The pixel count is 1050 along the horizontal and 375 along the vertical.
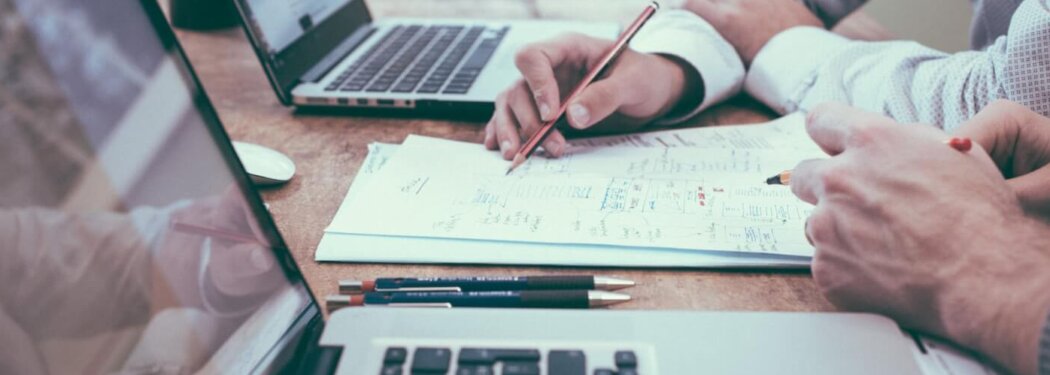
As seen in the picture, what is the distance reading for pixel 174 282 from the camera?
344mm

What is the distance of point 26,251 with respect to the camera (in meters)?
0.28

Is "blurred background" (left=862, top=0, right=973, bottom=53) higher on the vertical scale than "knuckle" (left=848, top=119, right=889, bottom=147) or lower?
lower

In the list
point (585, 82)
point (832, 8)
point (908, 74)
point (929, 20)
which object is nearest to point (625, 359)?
point (585, 82)

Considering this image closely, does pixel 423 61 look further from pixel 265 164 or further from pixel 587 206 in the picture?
pixel 587 206

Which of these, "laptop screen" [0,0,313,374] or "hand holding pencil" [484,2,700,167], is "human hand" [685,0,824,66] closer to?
"hand holding pencil" [484,2,700,167]

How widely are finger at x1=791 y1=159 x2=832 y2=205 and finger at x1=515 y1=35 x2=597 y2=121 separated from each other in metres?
0.24

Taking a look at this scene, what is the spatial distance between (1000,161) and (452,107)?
0.50 meters

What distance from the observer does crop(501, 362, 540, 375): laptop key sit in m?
0.36

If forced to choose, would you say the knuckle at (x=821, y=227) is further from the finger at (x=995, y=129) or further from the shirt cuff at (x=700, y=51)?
the shirt cuff at (x=700, y=51)

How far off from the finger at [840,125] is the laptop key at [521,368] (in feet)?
0.86

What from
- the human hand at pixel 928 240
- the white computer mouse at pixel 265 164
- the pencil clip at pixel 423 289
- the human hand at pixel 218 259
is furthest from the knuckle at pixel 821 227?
the white computer mouse at pixel 265 164

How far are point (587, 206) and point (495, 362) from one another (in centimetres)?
22

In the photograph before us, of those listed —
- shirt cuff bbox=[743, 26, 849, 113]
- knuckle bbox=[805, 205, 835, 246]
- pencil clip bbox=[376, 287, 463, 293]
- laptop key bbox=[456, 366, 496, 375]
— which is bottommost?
shirt cuff bbox=[743, 26, 849, 113]

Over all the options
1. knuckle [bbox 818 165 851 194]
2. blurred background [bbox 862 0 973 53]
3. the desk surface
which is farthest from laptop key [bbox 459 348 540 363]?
blurred background [bbox 862 0 973 53]
